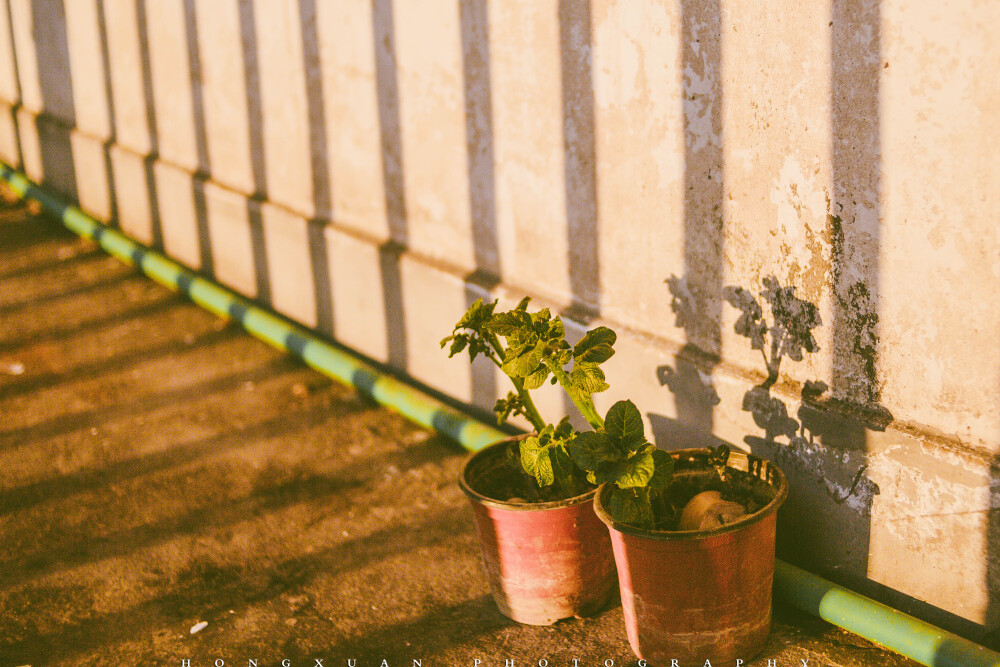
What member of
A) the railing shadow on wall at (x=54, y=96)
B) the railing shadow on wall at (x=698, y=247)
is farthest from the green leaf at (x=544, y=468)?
the railing shadow on wall at (x=54, y=96)

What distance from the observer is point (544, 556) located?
9.33 ft

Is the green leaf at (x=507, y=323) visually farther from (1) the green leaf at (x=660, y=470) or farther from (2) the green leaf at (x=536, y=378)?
(1) the green leaf at (x=660, y=470)

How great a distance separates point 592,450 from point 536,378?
267 mm

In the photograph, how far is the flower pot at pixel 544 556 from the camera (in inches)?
110

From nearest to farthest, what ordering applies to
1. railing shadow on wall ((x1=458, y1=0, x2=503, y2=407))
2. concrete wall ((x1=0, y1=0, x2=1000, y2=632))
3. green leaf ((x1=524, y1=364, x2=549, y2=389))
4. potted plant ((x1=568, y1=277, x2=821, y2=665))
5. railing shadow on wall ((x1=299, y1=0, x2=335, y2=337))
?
concrete wall ((x1=0, y1=0, x2=1000, y2=632))
potted plant ((x1=568, y1=277, x2=821, y2=665))
green leaf ((x1=524, y1=364, x2=549, y2=389))
railing shadow on wall ((x1=458, y1=0, x2=503, y2=407))
railing shadow on wall ((x1=299, y1=0, x2=335, y2=337))

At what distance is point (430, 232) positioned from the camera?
169 inches

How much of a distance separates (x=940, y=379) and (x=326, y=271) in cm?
337

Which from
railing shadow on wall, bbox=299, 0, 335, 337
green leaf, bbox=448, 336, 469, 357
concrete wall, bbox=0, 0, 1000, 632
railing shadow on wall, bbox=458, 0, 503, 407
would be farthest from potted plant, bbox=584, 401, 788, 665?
railing shadow on wall, bbox=299, 0, 335, 337

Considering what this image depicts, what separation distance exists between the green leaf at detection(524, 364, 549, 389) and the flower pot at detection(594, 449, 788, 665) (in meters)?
0.38

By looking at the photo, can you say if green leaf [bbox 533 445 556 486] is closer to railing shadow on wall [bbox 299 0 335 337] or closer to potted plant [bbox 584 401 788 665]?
potted plant [bbox 584 401 788 665]

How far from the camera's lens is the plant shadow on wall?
271cm

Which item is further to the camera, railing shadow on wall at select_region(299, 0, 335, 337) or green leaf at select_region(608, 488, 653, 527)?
railing shadow on wall at select_region(299, 0, 335, 337)

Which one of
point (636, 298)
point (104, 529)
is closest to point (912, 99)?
point (636, 298)

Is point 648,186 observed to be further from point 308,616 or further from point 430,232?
point 308,616
